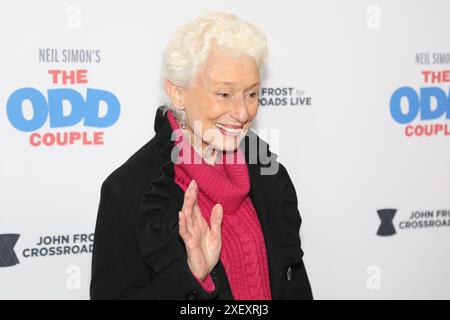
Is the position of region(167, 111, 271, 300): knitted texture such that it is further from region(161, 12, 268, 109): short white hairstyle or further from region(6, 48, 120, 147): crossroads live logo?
region(6, 48, 120, 147): crossroads live logo

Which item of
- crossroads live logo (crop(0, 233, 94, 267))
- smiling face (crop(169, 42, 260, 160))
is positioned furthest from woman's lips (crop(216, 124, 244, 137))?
Answer: crossroads live logo (crop(0, 233, 94, 267))

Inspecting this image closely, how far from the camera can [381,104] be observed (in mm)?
2396

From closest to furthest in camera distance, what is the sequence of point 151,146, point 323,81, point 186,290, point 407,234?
point 186,290
point 151,146
point 323,81
point 407,234

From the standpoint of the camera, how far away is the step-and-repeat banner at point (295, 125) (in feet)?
6.43

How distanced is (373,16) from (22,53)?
Result: 1237 mm

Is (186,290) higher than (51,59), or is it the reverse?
(51,59)

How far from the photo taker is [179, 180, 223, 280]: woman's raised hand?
1260mm

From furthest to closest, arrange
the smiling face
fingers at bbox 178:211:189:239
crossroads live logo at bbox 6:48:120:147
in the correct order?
crossroads live logo at bbox 6:48:120:147 < the smiling face < fingers at bbox 178:211:189:239

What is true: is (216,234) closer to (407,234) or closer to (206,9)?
(206,9)

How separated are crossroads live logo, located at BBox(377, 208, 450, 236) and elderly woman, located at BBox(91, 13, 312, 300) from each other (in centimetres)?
102

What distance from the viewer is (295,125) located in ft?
7.50

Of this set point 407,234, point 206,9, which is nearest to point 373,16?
point 206,9

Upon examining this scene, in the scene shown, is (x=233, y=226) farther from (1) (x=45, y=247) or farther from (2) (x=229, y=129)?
(1) (x=45, y=247)

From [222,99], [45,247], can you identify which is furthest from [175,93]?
[45,247]
